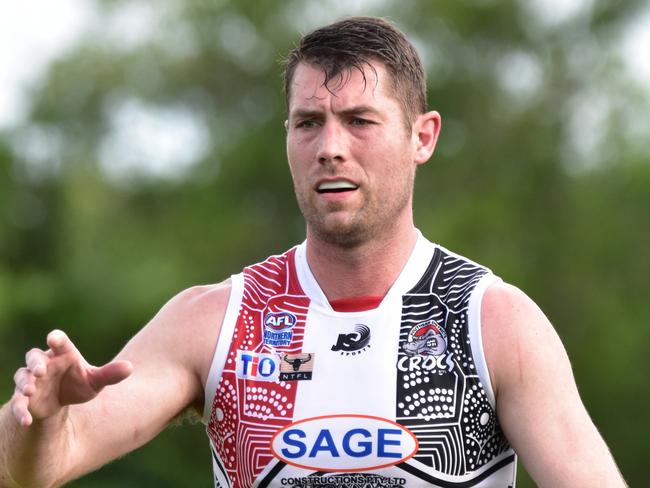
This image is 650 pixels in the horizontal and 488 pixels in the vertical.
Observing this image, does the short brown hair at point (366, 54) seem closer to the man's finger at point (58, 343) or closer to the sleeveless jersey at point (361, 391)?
the sleeveless jersey at point (361, 391)

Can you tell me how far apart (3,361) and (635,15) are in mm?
14074

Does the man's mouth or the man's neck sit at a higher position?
the man's mouth

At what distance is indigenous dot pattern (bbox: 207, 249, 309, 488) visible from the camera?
4.86 meters

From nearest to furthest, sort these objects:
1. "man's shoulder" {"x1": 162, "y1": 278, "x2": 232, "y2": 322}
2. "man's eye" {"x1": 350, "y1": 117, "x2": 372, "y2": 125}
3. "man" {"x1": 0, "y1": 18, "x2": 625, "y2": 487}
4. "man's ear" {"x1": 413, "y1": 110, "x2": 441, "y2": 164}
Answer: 1. "man" {"x1": 0, "y1": 18, "x2": 625, "y2": 487}
2. "man's eye" {"x1": 350, "y1": 117, "x2": 372, "y2": 125}
3. "man's shoulder" {"x1": 162, "y1": 278, "x2": 232, "y2": 322}
4. "man's ear" {"x1": 413, "y1": 110, "x2": 441, "y2": 164}

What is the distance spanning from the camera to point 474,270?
509 cm

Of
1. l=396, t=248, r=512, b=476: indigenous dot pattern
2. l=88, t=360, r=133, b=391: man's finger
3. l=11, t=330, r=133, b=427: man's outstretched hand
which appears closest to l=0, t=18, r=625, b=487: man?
l=396, t=248, r=512, b=476: indigenous dot pattern

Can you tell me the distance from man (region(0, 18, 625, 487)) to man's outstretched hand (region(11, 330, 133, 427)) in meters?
0.13

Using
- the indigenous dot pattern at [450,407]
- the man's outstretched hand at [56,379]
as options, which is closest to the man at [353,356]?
the indigenous dot pattern at [450,407]

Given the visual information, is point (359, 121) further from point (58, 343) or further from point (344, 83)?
point (58, 343)

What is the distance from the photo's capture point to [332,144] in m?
4.90

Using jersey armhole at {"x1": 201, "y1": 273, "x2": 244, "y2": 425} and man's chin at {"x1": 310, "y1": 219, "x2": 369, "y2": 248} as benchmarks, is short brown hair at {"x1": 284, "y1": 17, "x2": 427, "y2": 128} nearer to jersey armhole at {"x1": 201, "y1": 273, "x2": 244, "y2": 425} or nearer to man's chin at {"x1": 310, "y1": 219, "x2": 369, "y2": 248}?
man's chin at {"x1": 310, "y1": 219, "x2": 369, "y2": 248}

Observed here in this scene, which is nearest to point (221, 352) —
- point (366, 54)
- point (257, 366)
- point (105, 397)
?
point (257, 366)

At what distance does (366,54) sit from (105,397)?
1606 millimetres

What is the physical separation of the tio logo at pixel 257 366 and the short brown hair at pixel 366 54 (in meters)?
1.03
